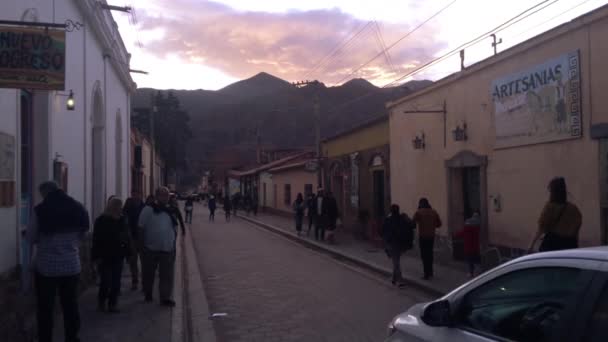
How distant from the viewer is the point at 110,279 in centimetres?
882

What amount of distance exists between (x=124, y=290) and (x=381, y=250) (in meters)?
8.85

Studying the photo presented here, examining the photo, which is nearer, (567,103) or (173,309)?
(173,309)

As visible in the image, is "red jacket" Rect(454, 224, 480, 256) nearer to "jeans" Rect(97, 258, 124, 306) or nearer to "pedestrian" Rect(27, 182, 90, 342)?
"jeans" Rect(97, 258, 124, 306)

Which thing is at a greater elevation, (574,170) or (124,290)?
(574,170)

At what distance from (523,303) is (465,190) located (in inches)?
452

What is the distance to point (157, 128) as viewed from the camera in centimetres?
7925

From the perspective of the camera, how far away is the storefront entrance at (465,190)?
42.9ft

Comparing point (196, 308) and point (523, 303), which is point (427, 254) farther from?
point (523, 303)

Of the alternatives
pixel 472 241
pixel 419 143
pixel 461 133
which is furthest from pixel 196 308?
pixel 419 143

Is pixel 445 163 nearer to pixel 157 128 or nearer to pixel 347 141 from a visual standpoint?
pixel 347 141

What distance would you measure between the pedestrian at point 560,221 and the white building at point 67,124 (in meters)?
6.42

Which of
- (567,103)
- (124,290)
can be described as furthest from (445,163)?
(124,290)

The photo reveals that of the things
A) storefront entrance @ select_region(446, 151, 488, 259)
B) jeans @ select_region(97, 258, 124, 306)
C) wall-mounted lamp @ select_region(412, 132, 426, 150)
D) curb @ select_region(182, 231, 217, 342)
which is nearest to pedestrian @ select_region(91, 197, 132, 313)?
jeans @ select_region(97, 258, 124, 306)

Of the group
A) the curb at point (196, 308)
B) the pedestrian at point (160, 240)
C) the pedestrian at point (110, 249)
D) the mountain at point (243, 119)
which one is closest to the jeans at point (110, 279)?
the pedestrian at point (110, 249)
